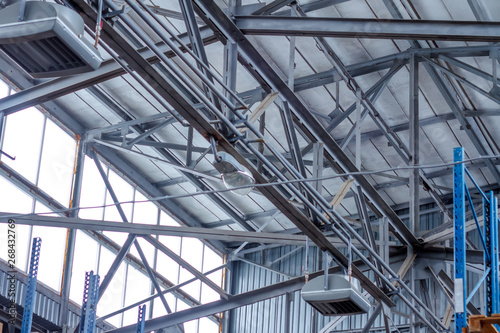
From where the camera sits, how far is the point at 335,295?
42.7ft

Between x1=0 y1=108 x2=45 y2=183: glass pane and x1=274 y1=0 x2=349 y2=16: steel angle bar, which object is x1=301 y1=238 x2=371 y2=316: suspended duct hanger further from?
x1=0 y1=108 x2=45 y2=183: glass pane

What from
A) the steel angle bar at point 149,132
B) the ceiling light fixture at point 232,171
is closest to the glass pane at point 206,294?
the steel angle bar at point 149,132

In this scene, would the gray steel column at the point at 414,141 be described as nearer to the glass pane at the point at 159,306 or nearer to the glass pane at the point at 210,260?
the glass pane at the point at 159,306

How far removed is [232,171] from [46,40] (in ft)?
14.3

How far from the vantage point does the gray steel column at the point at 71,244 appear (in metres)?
20.4

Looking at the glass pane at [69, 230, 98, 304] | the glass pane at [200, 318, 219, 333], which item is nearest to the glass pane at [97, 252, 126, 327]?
the glass pane at [69, 230, 98, 304]

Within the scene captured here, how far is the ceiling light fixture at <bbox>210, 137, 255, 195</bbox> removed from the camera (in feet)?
37.7

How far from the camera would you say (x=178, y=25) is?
58.2 ft

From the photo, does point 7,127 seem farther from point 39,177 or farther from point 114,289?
point 114,289

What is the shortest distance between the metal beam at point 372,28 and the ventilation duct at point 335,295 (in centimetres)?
402

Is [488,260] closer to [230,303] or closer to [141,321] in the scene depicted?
[141,321]

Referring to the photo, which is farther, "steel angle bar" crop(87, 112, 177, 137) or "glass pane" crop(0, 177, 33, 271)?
"steel angle bar" crop(87, 112, 177, 137)

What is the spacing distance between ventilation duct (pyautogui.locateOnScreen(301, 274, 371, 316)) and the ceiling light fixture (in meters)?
2.45

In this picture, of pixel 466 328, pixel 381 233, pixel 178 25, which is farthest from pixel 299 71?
pixel 466 328
